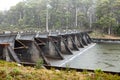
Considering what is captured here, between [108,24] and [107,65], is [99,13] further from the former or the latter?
[107,65]

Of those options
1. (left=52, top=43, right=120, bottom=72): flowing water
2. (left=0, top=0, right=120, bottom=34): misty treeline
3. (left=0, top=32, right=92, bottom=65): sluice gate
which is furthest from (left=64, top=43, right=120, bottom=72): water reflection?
(left=0, top=0, right=120, bottom=34): misty treeline

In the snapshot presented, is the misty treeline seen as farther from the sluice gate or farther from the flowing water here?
the sluice gate

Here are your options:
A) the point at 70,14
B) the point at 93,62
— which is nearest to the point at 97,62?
the point at 93,62

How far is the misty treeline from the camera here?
71.4 metres

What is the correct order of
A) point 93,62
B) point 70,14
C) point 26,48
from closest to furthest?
point 26,48 → point 93,62 → point 70,14

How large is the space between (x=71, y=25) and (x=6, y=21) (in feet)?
98.9

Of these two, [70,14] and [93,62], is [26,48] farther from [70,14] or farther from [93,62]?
[70,14]

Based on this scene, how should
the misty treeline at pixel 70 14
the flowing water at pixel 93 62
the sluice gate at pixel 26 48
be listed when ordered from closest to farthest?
the sluice gate at pixel 26 48
the flowing water at pixel 93 62
the misty treeline at pixel 70 14

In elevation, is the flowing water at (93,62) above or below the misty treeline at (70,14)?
below

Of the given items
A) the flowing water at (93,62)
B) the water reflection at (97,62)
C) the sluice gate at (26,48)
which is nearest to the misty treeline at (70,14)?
the water reflection at (97,62)

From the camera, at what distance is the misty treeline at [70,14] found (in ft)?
234

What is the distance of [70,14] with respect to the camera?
79.1 metres

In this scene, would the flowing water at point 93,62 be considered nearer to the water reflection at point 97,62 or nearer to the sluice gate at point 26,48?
the water reflection at point 97,62

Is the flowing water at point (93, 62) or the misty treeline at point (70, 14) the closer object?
the flowing water at point (93, 62)
